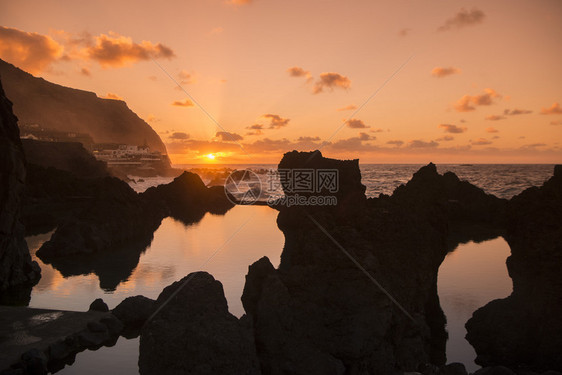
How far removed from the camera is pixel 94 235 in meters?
28.9

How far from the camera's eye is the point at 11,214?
2183 centimetres

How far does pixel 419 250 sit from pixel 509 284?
9173 mm

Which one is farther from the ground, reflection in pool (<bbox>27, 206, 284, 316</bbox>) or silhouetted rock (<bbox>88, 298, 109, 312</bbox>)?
silhouetted rock (<bbox>88, 298, 109, 312</bbox>)

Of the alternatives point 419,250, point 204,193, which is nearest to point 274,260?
point 419,250

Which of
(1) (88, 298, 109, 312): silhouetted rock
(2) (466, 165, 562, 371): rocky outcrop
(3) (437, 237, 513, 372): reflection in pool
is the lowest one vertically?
(1) (88, 298, 109, 312): silhouetted rock

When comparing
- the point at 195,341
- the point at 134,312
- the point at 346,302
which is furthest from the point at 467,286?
the point at 134,312

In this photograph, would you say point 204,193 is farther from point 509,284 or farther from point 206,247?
point 509,284

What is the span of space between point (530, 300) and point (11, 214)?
2607cm

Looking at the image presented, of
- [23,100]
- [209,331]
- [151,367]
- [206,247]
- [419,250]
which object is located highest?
[23,100]

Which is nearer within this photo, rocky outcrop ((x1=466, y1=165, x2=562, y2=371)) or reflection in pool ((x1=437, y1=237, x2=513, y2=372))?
rocky outcrop ((x1=466, y1=165, x2=562, y2=371))

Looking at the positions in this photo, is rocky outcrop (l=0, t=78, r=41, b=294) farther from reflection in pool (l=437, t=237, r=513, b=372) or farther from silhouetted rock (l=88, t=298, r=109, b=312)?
reflection in pool (l=437, t=237, r=513, b=372)

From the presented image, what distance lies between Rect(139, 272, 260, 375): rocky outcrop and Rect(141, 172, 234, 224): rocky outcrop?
46.4 m

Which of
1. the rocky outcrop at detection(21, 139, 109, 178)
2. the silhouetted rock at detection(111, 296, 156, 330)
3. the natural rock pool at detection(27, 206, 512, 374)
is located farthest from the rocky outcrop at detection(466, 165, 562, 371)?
the rocky outcrop at detection(21, 139, 109, 178)

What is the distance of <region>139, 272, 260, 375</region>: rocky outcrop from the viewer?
8.91 m
